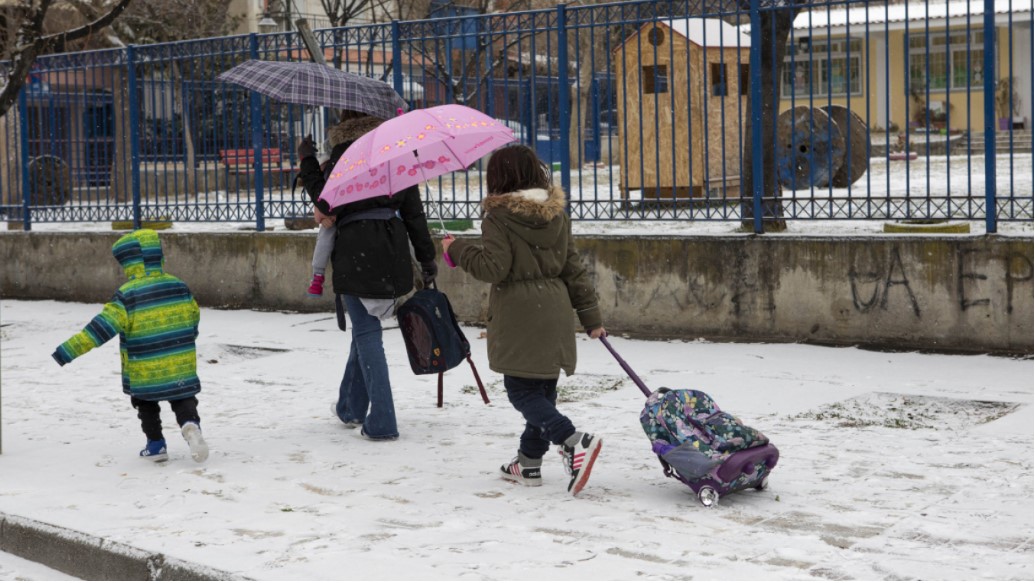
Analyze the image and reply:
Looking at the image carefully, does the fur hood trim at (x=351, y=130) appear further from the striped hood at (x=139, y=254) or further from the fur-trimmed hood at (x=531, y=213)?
the fur-trimmed hood at (x=531, y=213)

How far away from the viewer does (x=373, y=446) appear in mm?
7047

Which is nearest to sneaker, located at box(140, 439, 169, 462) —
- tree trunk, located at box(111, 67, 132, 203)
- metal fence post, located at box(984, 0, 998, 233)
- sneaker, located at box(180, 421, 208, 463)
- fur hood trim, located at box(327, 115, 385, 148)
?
sneaker, located at box(180, 421, 208, 463)

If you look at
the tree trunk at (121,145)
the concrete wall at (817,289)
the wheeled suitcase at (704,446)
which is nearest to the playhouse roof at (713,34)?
the concrete wall at (817,289)

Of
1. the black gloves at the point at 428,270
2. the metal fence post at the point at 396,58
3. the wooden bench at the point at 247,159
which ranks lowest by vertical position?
the black gloves at the point at 428,270

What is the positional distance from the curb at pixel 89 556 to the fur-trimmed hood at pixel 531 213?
1.87 m

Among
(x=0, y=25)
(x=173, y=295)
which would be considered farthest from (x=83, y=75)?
(x=173, y=295)

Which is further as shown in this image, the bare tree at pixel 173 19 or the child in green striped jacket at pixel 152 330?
the bare tree at pixel 173 19

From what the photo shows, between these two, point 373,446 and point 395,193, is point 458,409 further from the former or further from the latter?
point 395,193

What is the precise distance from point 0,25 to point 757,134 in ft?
35.3

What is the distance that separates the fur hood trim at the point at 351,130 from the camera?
7.11m

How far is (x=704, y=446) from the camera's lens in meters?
5.66

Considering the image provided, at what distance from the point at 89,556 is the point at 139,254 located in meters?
1.79

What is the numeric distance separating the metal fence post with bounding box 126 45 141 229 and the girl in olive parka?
8.72 meters

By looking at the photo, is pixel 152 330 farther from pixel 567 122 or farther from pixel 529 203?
pixel 567 122
